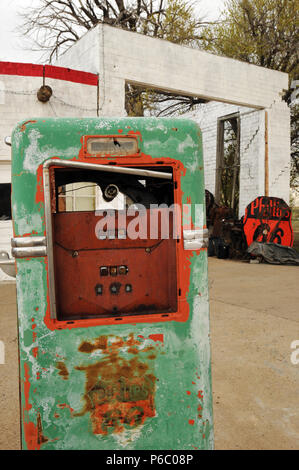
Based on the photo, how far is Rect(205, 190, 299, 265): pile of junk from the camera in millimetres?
9680

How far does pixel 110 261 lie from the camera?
1833mm

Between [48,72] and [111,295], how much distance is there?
676 centimetres

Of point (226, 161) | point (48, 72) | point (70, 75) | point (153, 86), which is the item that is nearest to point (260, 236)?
point (226, 161)

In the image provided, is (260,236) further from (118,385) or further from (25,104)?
(118,385)

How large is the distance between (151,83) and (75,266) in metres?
7.77

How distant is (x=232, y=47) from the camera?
15328 millimetres

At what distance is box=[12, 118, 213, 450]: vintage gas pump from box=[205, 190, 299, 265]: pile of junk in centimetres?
823

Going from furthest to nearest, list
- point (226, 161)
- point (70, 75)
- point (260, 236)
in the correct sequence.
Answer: point (226, 161) < point (260, 236) < point (70, 75)

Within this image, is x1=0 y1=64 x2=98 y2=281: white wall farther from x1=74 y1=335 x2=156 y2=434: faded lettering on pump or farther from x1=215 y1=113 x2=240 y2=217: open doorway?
x1=215 y1=113 x2=240 y2=217: open doorway

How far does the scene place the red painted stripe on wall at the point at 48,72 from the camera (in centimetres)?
722

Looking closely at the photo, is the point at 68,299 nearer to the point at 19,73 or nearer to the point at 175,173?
the point at 175,173

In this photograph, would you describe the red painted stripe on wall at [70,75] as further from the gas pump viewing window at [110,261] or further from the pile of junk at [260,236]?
the gas pump viewing window at [110,261]

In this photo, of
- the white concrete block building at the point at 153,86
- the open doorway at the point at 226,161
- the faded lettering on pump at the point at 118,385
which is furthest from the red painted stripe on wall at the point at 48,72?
the faded lettering on pump at the point at 118,385
